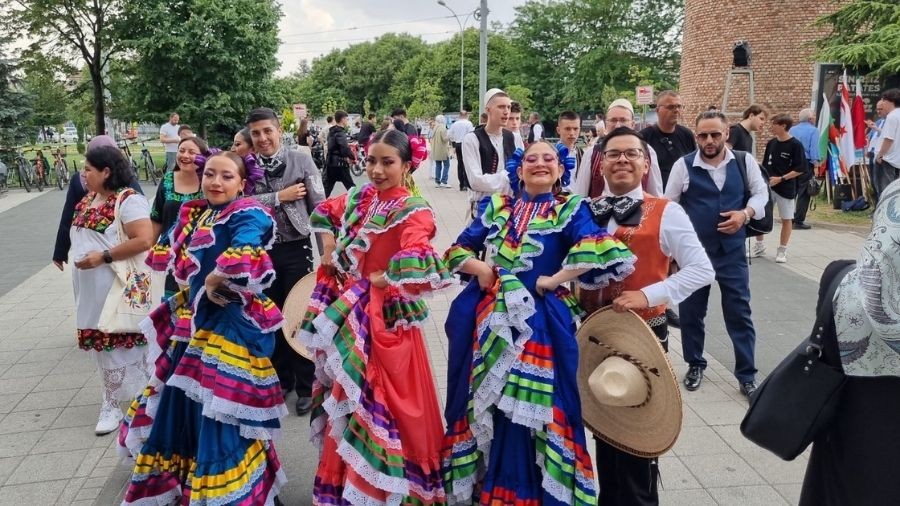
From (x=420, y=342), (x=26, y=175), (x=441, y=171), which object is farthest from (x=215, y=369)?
(x=26, y=175)

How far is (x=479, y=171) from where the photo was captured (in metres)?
6.20

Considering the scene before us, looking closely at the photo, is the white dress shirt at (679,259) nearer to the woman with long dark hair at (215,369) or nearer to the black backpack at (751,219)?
the woman with long dark hair at (215,369)

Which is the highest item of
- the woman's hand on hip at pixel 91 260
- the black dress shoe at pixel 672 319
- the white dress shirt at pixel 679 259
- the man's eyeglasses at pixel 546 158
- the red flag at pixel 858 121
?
the red flag at pixel 858 121

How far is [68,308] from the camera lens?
24.4 ft

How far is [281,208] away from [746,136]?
5527 millimetres

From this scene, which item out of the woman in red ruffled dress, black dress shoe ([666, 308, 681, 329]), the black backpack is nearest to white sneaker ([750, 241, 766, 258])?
black dress shoe ([666, 308, 681, 329])

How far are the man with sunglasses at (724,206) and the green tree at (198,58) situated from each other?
20.1 meters

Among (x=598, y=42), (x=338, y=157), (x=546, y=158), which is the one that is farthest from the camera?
(x=598, y=42)

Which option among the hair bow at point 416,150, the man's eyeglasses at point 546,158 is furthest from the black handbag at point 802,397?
the hair bow at point 416,150

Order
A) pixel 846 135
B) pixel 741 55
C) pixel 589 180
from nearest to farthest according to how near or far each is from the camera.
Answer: pixel 589 180, pixel 846 135, pixel 741 55

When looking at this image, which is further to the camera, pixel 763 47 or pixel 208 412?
pixel 763 47

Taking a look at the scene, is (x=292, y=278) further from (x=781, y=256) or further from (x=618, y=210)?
(x=781, y=256)

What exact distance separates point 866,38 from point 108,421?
15168 mm

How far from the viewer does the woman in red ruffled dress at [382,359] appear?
9.92ft
